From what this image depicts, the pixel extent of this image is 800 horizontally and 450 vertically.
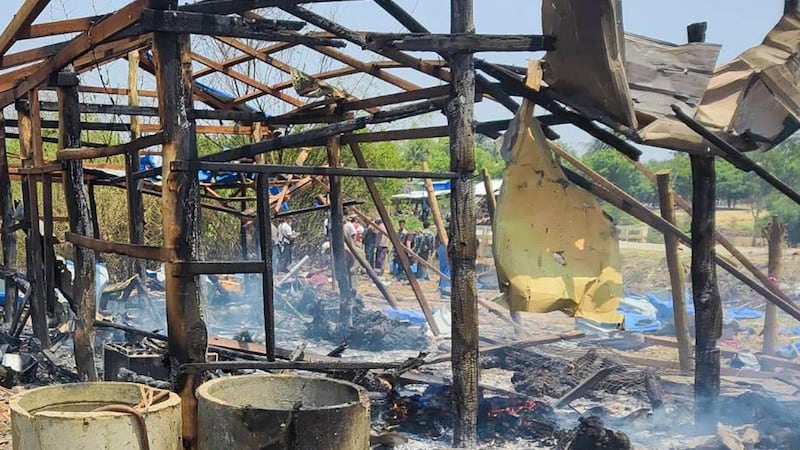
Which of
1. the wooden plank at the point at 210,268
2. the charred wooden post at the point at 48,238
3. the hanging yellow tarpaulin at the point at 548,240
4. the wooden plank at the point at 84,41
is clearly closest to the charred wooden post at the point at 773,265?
the hanging yellow tarpaulin at the point at 548,240

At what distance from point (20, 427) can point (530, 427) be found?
4.39m

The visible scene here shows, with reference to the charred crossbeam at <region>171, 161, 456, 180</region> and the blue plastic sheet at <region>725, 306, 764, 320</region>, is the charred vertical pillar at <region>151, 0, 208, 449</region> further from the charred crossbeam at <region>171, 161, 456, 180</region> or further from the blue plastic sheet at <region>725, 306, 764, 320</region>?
the blue plastic sheet at <region>725, 306, 764, 320</region>

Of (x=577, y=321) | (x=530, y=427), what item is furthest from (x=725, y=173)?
(x=530, y=427)

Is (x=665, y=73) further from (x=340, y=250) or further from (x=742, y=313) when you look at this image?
(x=742, y=313)

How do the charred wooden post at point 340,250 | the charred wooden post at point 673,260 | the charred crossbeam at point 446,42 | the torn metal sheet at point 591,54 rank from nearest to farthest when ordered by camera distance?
the torn metal sheet at point 591,54 → the charred crossbeam at point 446,42 → the charred wooden post at point 673,260 → the charred wooden post at point 340,250

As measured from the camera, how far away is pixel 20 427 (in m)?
4.00

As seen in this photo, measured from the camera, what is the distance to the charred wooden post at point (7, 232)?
9.90 m

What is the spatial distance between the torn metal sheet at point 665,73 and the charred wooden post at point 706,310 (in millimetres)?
882

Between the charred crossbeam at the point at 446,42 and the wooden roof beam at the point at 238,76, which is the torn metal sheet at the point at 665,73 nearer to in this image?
the charred crossbeam at the point at 446,42

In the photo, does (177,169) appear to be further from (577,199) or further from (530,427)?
(530,427)

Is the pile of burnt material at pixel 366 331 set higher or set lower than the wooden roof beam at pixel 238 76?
lower

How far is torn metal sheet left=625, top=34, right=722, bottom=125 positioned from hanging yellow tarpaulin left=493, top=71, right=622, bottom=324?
37.7 inches

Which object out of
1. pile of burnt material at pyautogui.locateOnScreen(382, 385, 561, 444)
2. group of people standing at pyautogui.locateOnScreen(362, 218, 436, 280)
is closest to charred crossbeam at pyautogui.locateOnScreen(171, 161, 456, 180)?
pile of burnt material at pyautogui.locateOnScreen(382, 385, 561, 444)

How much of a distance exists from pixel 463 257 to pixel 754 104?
2.66 meters
